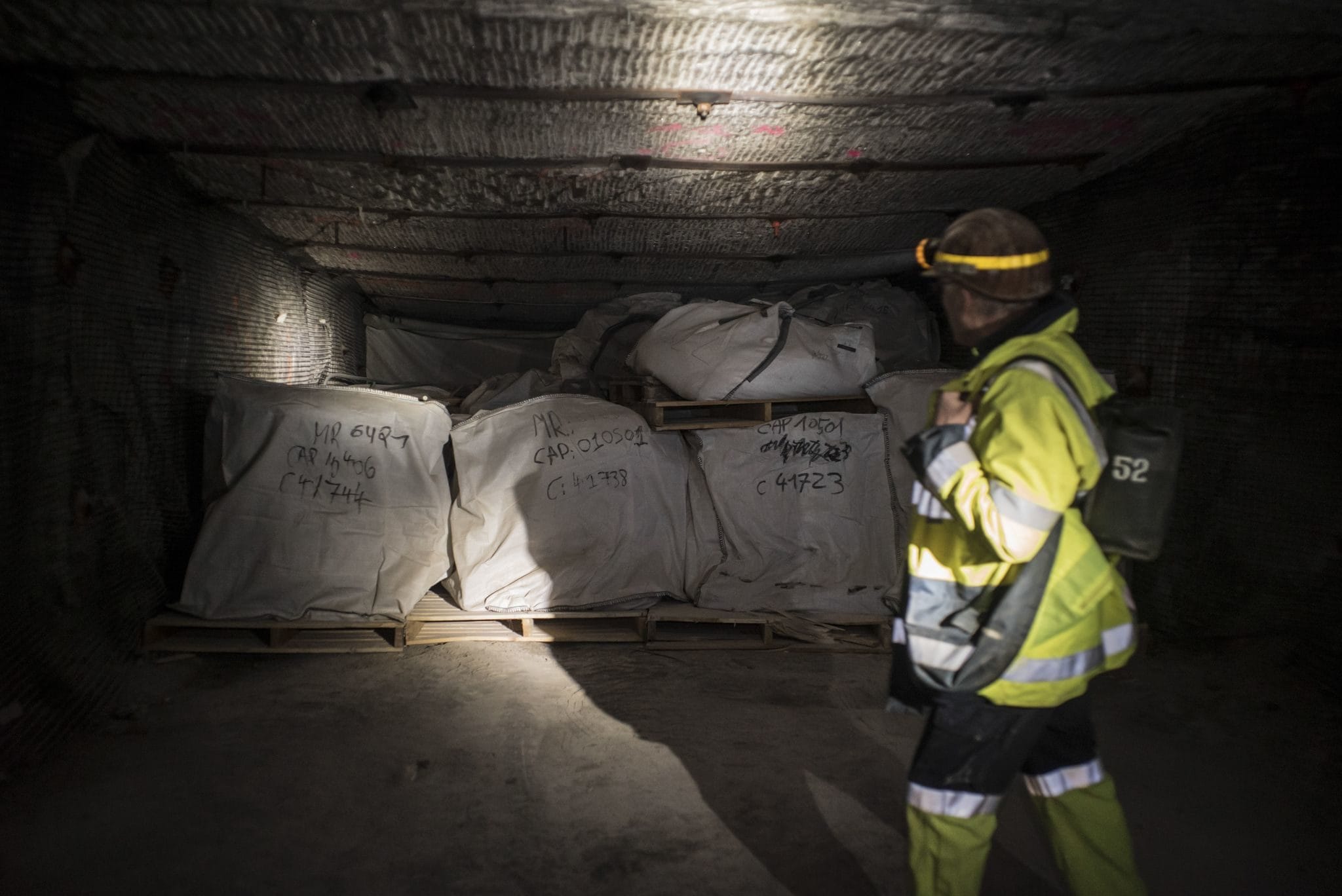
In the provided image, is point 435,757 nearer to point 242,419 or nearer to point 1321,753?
point 242,419

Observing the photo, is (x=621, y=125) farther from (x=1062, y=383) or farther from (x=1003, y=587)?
(x=1003, y=587)

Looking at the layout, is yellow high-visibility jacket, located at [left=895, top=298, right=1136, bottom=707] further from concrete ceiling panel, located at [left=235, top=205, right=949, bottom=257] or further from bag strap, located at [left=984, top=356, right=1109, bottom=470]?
concrete ceiling panel, located at [left=235, top=205, right=949, bottom=257]

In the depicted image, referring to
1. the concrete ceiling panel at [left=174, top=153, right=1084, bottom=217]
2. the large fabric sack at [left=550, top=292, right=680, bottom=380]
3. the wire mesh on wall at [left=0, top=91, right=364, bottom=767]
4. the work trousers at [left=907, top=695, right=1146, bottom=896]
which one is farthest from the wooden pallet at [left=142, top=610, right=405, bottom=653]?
the work trousers at [left=907, top=695, right=1146, bottom=896]

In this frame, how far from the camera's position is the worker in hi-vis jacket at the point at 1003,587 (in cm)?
150

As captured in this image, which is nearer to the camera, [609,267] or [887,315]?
[887,315]

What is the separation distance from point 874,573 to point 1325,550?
1.89 meters

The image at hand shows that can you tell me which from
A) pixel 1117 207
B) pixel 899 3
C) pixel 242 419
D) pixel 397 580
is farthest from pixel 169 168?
pixel 1117 207

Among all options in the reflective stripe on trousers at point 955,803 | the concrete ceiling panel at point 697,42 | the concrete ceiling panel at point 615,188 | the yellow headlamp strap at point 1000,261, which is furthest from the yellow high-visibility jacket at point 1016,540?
the concrete ceiling panel at point 615,188

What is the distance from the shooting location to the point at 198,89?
2869 millimetres

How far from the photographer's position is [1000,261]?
1.62 meters

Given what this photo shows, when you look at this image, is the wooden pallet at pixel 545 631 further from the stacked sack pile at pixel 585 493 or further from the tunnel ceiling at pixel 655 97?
the tunnel ceiling at pixel 655 97

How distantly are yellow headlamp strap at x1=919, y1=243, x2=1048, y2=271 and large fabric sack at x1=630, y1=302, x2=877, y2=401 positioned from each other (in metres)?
2.29

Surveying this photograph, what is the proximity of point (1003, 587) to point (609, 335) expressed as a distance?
4.28m

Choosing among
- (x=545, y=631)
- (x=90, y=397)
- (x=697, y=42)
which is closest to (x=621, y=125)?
(x=697, y=42)
